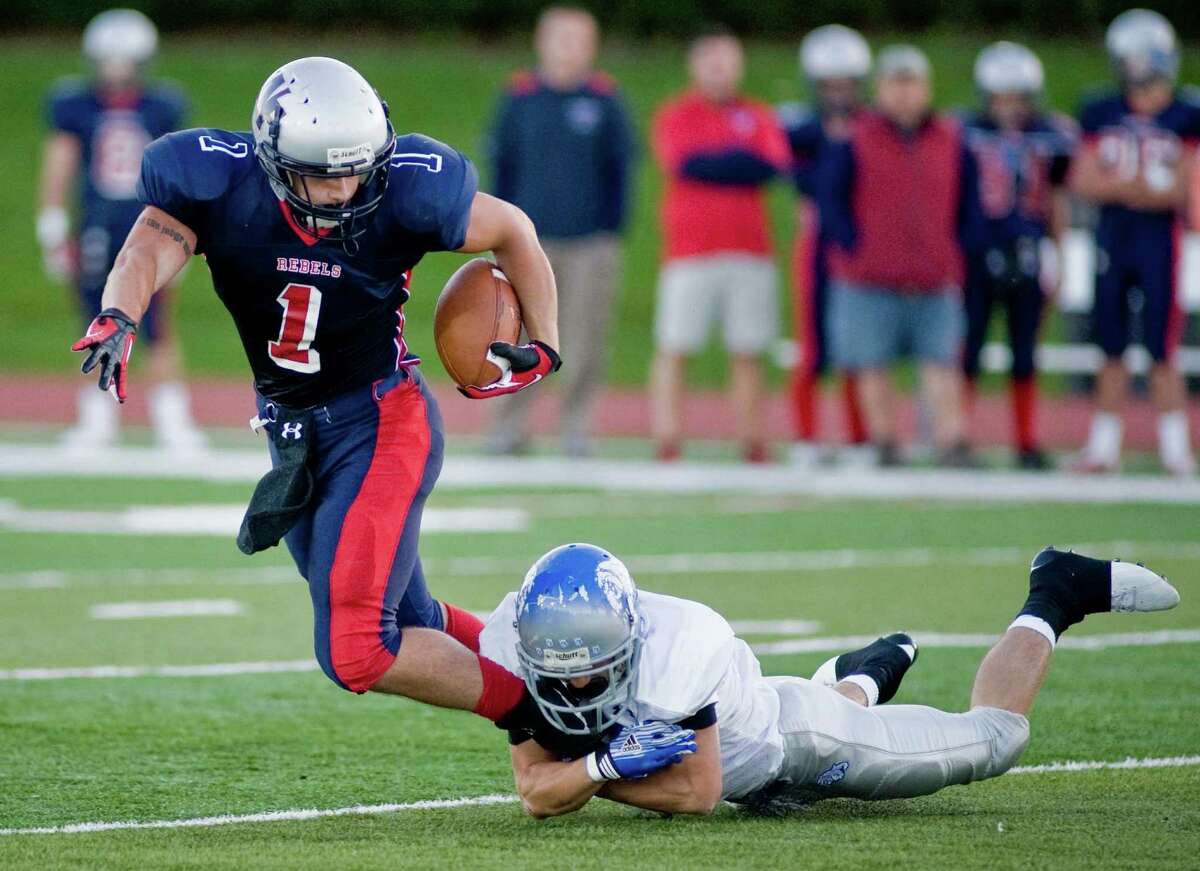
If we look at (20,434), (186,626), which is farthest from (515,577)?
(20,434)

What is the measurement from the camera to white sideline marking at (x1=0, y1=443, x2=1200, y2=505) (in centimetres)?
1017

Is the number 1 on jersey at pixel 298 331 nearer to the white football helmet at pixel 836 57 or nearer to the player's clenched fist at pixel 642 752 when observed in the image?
the player's clenched fist at pixel 642 752

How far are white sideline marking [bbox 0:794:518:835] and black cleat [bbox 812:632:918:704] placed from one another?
2.83 feet

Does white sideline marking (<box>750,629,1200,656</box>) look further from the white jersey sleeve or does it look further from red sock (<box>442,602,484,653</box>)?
the white jersey sleeve

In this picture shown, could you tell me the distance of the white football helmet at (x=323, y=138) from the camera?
450 centimetres

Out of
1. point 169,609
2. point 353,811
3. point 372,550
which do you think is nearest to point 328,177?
point 372,550

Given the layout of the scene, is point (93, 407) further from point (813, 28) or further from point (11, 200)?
point (813, 28)

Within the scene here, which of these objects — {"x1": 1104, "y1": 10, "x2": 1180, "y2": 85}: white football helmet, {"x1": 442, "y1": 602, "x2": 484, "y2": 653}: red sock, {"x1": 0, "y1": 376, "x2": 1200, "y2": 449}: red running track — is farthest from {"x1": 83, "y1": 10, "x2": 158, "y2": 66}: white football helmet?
{"x1": 442, "y1": 602, "x2": 484, "y2": 653}: red sock

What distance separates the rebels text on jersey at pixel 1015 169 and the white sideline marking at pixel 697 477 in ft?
4.30

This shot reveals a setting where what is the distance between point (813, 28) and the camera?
968 inches

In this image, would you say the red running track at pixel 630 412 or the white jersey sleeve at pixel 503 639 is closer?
the white jersey sleeve at pixel 503 639

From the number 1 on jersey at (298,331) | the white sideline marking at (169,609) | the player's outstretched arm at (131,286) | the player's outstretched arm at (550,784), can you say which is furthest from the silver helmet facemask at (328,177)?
the white sideline marking at (169,609)

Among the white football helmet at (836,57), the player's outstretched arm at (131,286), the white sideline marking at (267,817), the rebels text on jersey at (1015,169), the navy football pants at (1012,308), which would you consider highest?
the white football helmet at (836,57)

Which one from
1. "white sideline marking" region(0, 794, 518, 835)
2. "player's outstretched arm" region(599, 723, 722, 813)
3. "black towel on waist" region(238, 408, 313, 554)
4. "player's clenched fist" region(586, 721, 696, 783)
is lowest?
"white sideline marking" region(0, 794, 518, 835)
